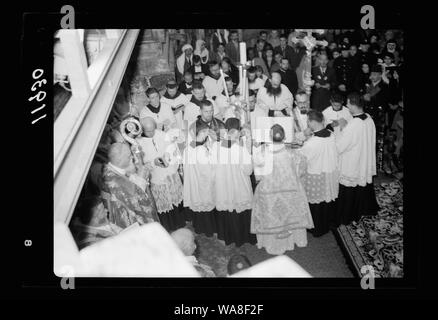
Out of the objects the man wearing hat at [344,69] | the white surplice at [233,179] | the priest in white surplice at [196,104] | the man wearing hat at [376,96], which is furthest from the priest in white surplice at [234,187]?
the man wearing hat at [376,96]

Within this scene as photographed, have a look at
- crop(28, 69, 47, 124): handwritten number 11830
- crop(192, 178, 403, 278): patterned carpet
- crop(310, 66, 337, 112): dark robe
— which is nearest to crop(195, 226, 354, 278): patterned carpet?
crop(192, 178, 403, 278): patterned carpet

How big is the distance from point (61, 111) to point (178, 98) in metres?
0.69

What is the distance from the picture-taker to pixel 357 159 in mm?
2441

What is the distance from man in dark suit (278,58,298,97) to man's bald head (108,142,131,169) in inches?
41.8

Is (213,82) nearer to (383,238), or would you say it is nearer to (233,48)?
(233,48)

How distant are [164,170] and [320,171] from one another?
3.12 ft

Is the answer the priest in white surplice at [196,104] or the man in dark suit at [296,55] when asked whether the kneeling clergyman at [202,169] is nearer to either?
the priest in white surplice at [196,104]

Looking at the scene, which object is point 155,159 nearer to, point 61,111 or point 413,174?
point 61,111

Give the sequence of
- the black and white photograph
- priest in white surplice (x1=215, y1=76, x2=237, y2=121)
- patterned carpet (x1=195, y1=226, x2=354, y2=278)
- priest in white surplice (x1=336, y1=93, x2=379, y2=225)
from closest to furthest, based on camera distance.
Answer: the black and white photograph → patterned carpet (x1=195, y1=226, x2=354, y2=278) → priest in white surplice (x1=336, y1=93, x2=379, y2=225) → priest in white surplice (x1=215, y1=76, x2=237, y2=121)

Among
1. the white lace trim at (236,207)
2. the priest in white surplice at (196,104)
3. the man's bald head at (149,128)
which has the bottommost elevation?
the white lace trim at (236,207)

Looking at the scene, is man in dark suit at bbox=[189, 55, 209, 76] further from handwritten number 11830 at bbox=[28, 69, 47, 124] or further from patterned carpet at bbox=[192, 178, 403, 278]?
patterned carpet at bbox=[192, 178, 403, 278]

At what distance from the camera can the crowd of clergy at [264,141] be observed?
242 cm

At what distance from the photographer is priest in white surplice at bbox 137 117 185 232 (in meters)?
2.43

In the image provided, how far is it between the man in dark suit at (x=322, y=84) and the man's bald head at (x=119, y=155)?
1.15m
